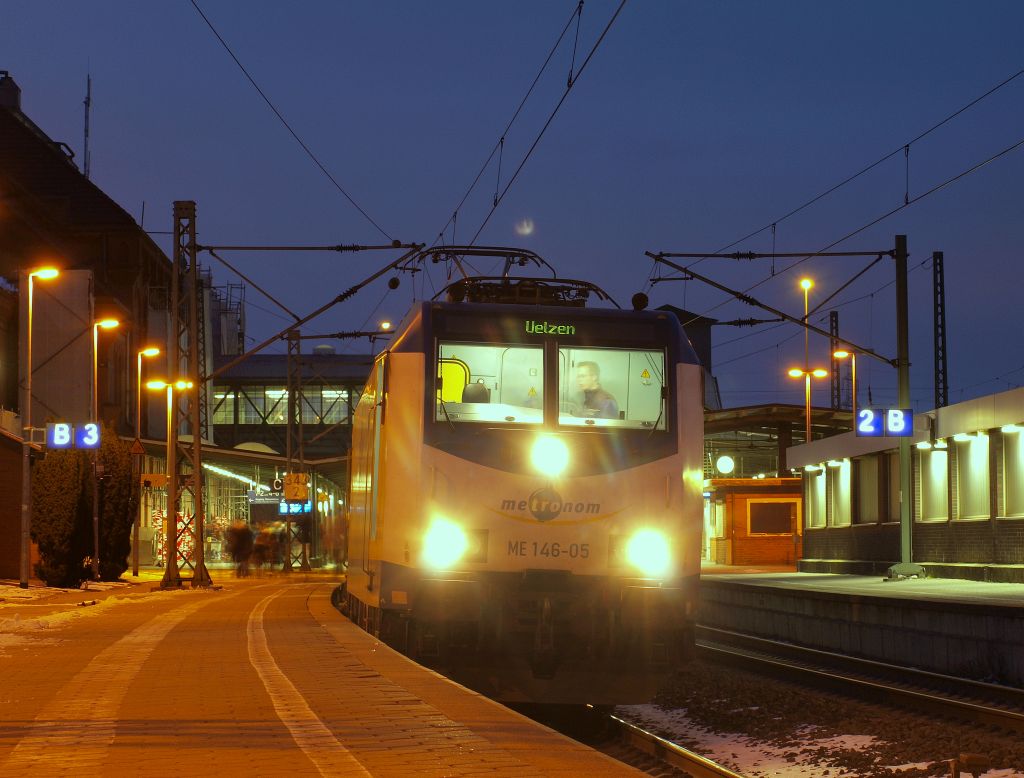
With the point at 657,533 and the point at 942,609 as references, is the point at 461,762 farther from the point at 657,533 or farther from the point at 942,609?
the point at 942,609

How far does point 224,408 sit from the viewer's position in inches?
3957

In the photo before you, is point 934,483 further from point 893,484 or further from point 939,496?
point 893,484

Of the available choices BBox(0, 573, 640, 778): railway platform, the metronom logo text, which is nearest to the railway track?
the metronom logo text

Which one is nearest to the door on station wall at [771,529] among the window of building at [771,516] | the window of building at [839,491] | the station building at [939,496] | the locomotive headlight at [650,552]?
the window of building at [771,516]

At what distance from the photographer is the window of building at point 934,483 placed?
3278cm

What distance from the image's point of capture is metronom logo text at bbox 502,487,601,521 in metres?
13.0

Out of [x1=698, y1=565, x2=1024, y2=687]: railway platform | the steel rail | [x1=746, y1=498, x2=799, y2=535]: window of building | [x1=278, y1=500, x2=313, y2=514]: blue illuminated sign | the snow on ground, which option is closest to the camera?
the steel rail

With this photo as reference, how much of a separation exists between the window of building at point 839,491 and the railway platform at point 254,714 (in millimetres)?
25317

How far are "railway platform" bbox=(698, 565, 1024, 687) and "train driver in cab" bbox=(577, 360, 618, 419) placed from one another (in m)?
6.25

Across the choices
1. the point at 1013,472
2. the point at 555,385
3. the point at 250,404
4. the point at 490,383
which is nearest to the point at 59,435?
the point at 1013,472

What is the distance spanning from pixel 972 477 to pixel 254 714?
2426cm

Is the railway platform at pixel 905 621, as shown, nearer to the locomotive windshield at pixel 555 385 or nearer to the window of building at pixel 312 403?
the locomotive windshield at pixel 555 385

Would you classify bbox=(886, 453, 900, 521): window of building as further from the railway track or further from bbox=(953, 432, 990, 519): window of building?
the railway track

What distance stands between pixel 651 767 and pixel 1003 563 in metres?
19.0
